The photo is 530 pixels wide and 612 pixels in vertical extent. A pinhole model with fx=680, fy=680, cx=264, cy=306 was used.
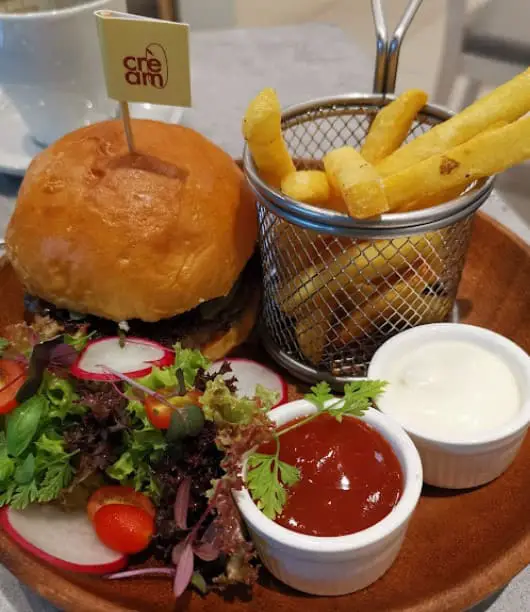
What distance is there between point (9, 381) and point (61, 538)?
0.99 feet

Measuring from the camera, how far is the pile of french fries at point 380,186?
4.13 feet

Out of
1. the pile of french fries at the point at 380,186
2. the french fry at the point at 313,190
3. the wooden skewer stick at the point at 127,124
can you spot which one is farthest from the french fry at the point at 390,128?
the wooden skewer stick at the point at 127,124

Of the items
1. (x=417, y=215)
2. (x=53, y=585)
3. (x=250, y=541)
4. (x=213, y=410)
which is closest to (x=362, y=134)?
(x=417, y=215)

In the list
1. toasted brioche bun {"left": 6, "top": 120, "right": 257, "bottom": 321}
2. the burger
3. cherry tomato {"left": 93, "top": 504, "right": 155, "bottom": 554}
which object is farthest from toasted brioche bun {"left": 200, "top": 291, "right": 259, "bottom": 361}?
cherry tomato {"left": 93, "top": 504, "right": 155, "bottom": 554}

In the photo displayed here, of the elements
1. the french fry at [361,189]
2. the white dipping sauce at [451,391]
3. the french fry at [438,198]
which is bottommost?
the white dipping sauce at [451,391]

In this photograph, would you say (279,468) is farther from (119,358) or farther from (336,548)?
(119,358)

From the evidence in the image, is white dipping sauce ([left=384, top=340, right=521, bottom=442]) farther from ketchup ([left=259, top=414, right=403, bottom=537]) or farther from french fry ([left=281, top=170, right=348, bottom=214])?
french fry ([left=281, top=170, right=348, bottom=214])

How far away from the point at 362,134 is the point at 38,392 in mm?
1361

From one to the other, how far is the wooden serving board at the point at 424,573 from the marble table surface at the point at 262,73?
1117 mm

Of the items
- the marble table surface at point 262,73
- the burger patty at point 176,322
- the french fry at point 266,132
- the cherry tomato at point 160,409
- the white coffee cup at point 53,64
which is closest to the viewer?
the cherry tomato at point 160,409

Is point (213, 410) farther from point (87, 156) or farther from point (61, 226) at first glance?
point (87, 156)

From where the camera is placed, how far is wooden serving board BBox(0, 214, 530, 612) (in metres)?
1.08

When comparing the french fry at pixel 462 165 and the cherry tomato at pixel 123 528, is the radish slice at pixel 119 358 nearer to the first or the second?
the cherry tomato at pixel 123 528

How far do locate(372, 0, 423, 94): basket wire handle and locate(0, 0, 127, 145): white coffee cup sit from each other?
2.93 ft
